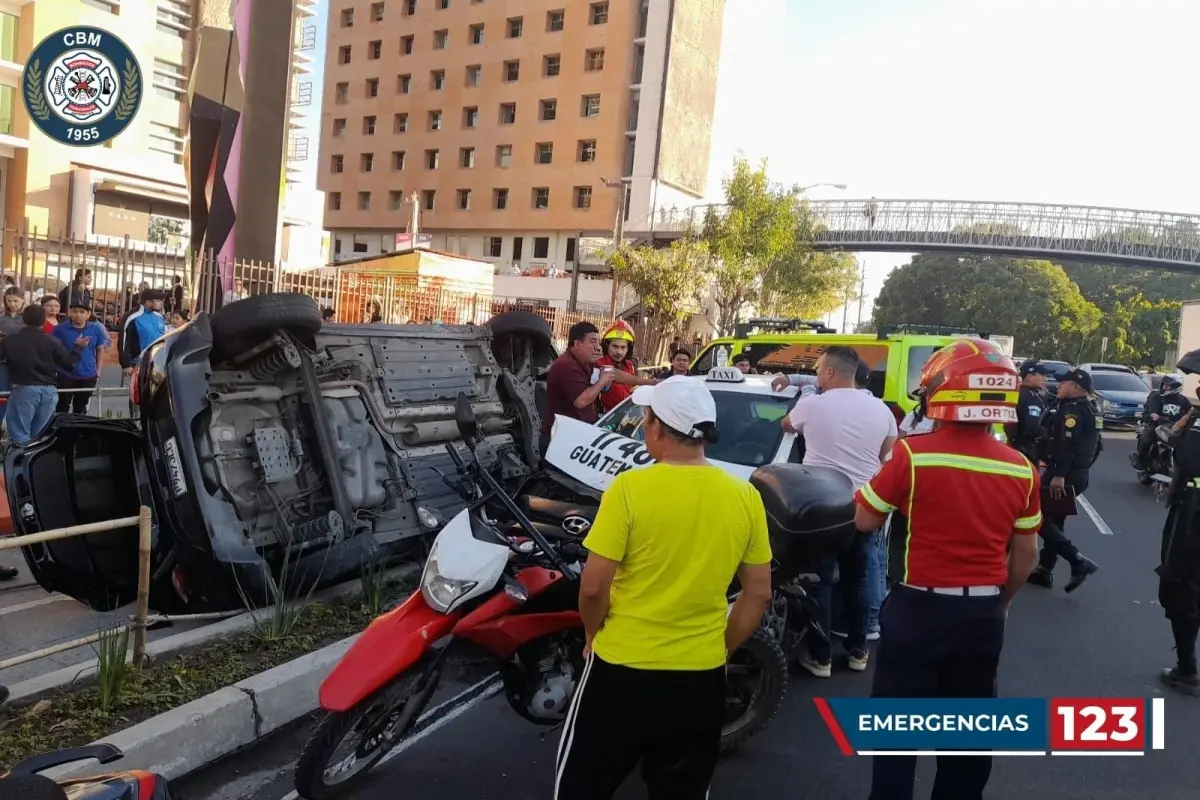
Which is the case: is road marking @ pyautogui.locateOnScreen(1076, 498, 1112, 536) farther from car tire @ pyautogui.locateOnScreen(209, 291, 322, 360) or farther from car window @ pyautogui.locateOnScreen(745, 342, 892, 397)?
car tire @ pyautogui.locateOnScreen(209, 291, 322, 360)

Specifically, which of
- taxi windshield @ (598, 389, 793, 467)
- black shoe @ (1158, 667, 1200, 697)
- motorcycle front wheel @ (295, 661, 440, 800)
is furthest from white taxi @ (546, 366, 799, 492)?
black shoe @ (1158, 667, 1200, 697)

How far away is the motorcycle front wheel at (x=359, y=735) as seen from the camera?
305 centimetres

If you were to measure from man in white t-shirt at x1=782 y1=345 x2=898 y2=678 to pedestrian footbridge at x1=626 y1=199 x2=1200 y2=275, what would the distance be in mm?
25202

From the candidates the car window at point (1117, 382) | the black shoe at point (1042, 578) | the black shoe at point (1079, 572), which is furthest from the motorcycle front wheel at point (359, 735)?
the car window at point (1117, 382)

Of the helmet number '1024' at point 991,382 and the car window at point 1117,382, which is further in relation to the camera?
the car window at point 1117,382

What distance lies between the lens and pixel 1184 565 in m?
4.76

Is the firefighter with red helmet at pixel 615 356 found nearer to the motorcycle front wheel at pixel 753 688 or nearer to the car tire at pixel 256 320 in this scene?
the car tire at pixel 256 320

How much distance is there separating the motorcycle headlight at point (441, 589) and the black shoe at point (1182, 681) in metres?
4.26

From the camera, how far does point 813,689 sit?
463 cm

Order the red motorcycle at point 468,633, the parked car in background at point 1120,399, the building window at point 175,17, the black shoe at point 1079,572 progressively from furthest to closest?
the building window at point 175,17 → the parked car in background at point 1120,399 → the black shoe at point 1079,572 → the red motorcycle at point 468,633

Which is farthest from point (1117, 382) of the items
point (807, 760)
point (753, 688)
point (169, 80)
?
point (169, 80)

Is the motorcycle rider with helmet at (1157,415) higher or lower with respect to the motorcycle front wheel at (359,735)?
higher

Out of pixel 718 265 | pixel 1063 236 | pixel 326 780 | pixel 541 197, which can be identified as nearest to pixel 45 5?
pixel 718 265

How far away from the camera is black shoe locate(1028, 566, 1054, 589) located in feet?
22.6
